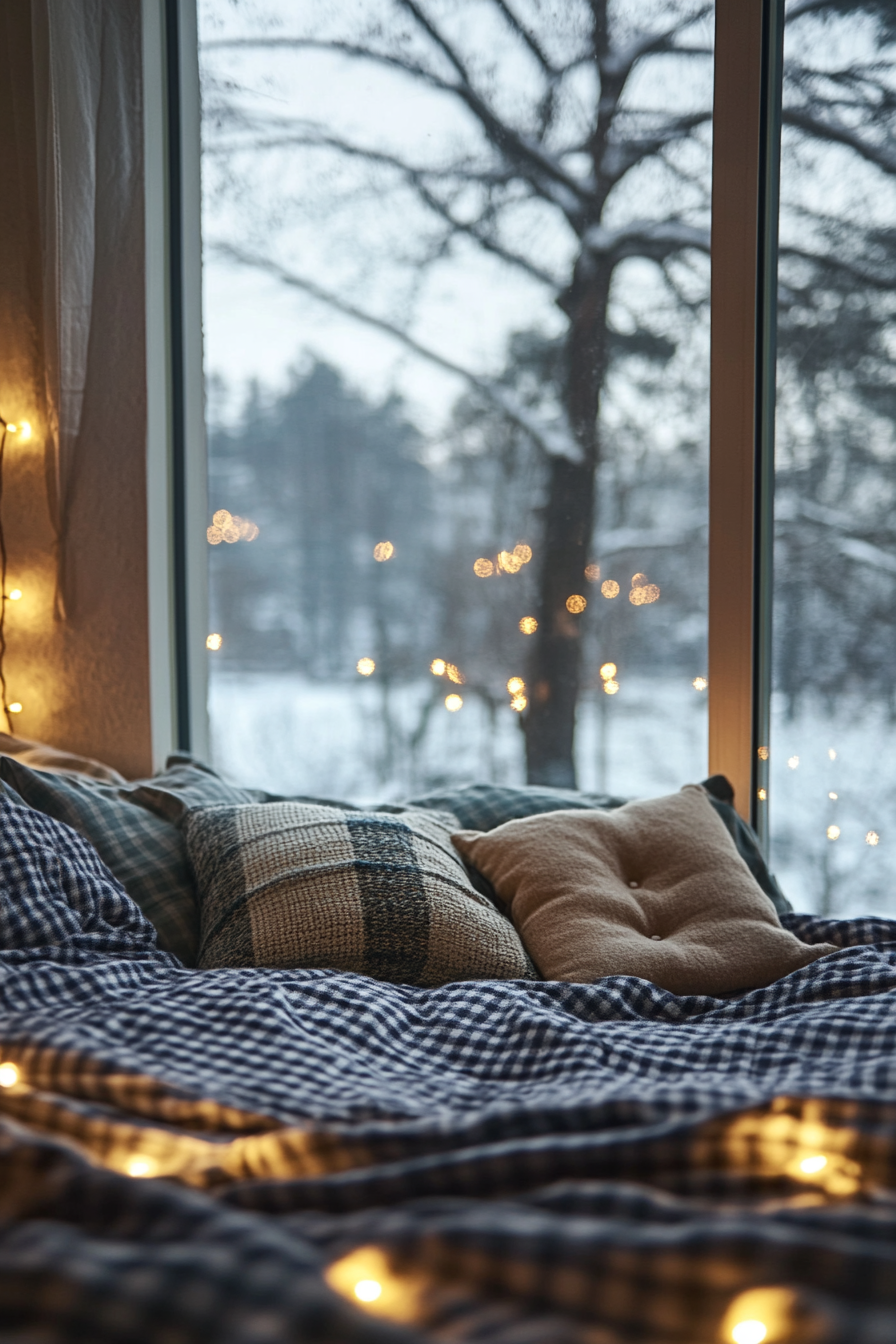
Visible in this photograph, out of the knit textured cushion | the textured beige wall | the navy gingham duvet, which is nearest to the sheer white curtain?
the textured beige wall

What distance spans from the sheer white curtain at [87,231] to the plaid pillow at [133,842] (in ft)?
2.15

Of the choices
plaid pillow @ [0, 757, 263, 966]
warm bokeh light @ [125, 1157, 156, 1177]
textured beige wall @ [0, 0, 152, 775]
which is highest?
textured beige wall @ [0, 0, 152, 775]

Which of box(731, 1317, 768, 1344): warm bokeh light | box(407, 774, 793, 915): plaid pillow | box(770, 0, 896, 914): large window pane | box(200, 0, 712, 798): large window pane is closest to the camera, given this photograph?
box(731, 1317, 768, 1344): warm bokeh light

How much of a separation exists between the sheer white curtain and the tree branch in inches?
9.8

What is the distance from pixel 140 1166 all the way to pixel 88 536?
5.04 feet

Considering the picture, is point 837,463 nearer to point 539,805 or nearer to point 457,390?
point 457,390

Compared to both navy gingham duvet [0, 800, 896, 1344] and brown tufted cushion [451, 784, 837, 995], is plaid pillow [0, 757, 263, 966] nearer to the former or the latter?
navy gingham duvet [0, 800, 896, 1344]

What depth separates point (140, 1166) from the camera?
2.85 feet

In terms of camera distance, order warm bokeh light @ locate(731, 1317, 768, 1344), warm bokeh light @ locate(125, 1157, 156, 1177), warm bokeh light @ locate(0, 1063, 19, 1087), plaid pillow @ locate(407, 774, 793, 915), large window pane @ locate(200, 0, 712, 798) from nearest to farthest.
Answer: warm bokeh light @ locate(731, 1317, 768, 1344)
warm bokeh light @ locate(125, 1157, 156, 1177)
warm bokeh light @ locate(0, 1063, 19, 1087)
plaid pillow @ locate(407, 774, 793, 915)
large window pane @ locate(200, 0, 712, 798)

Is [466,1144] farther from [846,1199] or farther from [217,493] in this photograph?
[217,493]

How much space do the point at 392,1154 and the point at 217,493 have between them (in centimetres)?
172

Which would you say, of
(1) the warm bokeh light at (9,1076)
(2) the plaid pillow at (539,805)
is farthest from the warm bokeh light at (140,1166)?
(2) the plaid pillow at (539,805)

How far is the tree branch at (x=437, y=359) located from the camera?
6.86ft

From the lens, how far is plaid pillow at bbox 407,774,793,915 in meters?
1.68
